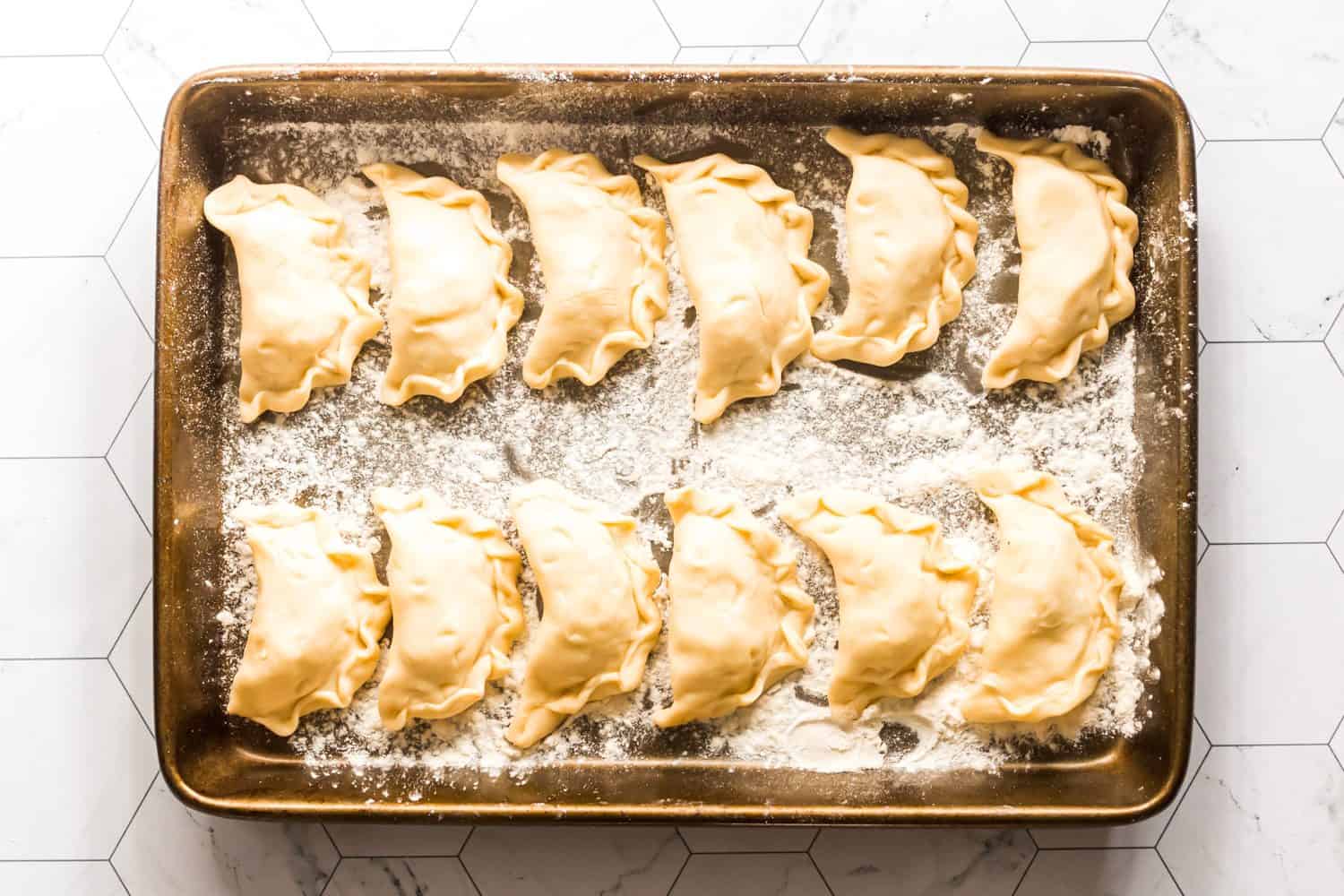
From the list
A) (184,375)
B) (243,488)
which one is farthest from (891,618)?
(184,375)

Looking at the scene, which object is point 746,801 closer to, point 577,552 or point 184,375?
point 577,552

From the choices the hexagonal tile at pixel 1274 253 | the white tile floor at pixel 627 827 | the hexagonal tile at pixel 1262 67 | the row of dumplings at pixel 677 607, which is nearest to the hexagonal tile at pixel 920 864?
the white tile floor at pixel 627 827

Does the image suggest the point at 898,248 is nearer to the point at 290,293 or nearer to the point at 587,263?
the point at 587,263

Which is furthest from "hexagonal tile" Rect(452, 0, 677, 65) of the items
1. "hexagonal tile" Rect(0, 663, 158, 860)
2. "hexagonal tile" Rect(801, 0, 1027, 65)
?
"hexagonal tile" Rect(0, 663, 158, 860)

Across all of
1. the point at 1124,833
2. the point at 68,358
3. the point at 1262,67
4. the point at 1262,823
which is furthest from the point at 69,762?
the point at 1262,67

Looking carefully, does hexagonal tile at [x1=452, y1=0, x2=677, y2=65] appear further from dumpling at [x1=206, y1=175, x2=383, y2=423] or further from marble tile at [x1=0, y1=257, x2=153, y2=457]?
marble tile at [x1=0, y1=257, x2=153, y2=457]

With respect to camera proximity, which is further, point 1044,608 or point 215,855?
point 215,855

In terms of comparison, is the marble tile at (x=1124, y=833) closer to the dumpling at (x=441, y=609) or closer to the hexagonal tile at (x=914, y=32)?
the dumpling at (x=441, y=609)
